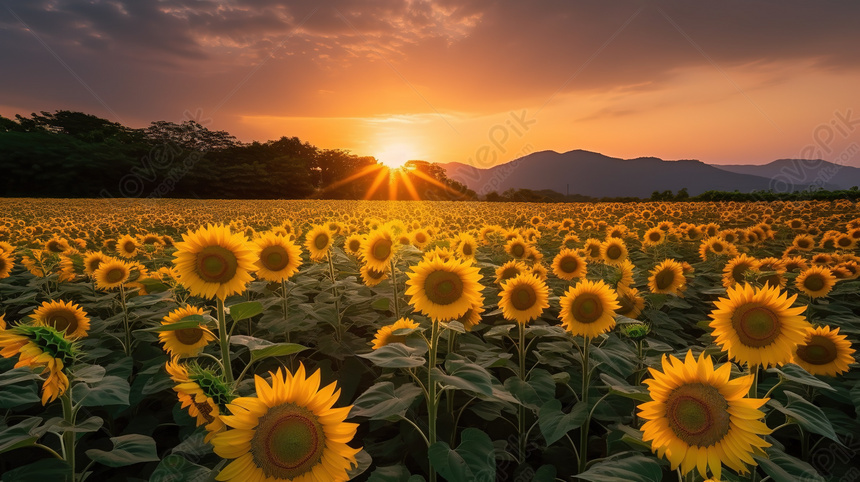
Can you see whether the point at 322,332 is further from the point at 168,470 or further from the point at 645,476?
the point at 645,476

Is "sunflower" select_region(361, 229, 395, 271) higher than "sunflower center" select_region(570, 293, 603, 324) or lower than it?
higher

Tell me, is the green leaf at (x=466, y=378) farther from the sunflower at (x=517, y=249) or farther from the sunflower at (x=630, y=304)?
the sunflower at (x=517, y=249)

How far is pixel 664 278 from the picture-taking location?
533 centimetres

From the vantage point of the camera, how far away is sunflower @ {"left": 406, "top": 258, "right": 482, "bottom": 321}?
3.20m

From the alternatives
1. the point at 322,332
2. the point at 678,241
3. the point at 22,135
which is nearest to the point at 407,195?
the point at 22,135

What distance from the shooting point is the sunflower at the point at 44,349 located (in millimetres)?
1896

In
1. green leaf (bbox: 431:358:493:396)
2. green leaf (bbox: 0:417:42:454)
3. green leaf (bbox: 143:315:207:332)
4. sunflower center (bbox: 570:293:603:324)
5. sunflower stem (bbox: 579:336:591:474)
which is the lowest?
sunflower stem (bbox: 579:336:591:474)

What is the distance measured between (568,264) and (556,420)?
3.46 m

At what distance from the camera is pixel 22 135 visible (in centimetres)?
6350

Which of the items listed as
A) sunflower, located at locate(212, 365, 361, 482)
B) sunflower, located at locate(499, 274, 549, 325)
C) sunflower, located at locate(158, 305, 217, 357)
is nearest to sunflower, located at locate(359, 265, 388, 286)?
sunflower, located at locate(499, 274, 549, 325)

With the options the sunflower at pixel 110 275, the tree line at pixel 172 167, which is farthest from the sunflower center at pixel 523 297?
the tree line at pixel 172 167

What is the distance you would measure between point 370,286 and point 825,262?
22.1 ft

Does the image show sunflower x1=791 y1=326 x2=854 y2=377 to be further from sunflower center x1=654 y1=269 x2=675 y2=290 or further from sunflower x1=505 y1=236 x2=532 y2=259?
sunflower x1=505 y1=236 x2=532 y2=259

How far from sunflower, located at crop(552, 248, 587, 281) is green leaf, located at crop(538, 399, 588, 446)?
10.1 feet
